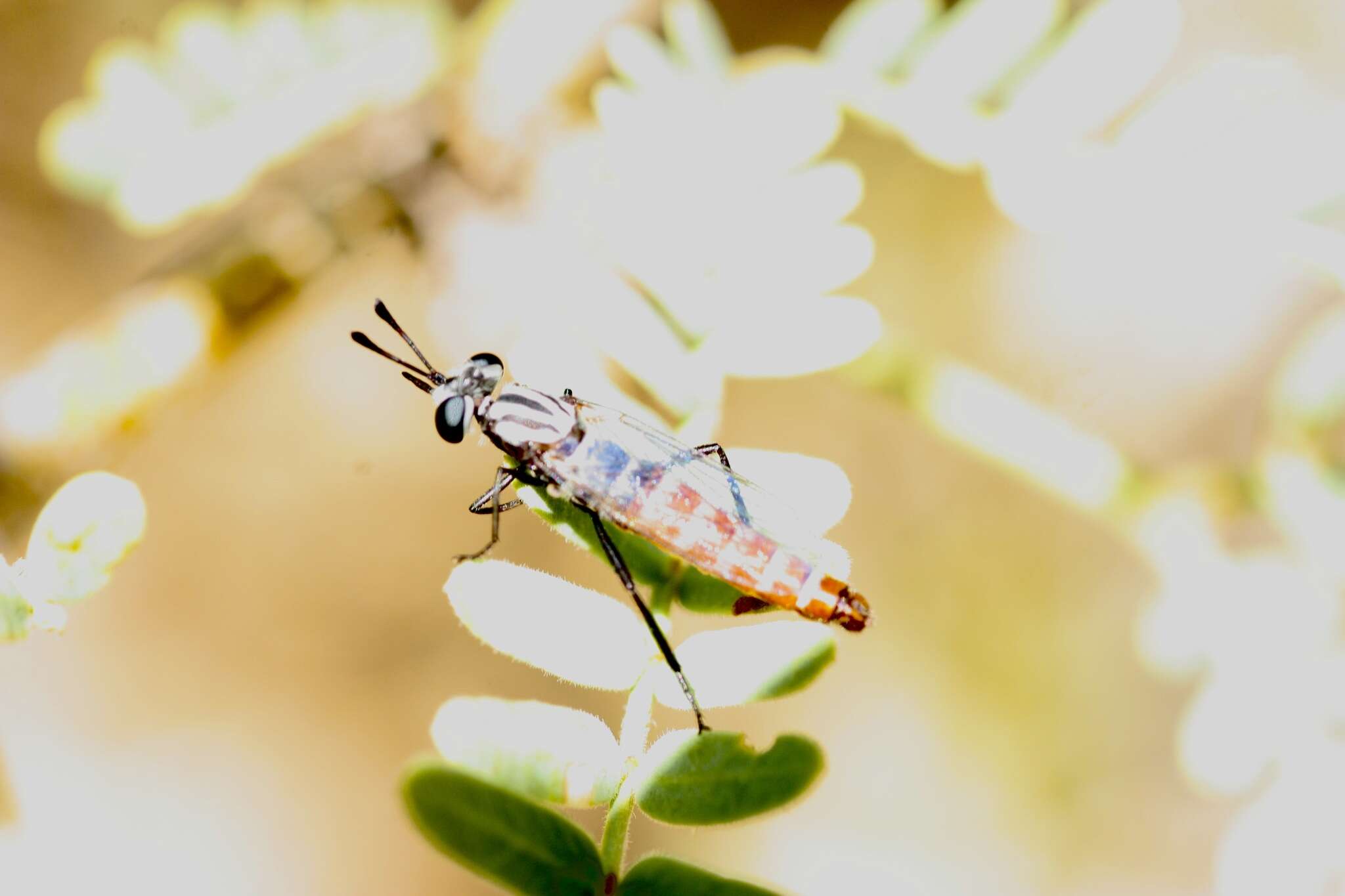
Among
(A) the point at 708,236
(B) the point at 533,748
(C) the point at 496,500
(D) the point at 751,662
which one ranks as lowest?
(B) the point at 533,748

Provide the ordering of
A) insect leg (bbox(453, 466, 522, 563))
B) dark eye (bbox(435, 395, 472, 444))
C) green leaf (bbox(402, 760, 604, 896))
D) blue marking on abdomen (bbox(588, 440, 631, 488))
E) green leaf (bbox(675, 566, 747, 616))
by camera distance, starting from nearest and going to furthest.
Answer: green leaf (bbox(402, 760, 604, 896)), green leaf (bbox(675, 566, 747, 616)), blue marking on abdomen (bbox(588, 440, 631, 488)), insect leg (bbox(453, 466, 522, 563)), dark eye (bbox(435, 395, 472, 444))

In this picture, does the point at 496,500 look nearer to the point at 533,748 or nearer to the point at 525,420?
the point at 525,420

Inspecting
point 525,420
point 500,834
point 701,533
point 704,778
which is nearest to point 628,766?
point 704,778

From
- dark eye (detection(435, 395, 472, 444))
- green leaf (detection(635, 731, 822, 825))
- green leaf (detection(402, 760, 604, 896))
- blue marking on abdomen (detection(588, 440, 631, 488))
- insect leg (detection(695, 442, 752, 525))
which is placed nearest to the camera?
green leaf (detection(402, 760, 604, 896))

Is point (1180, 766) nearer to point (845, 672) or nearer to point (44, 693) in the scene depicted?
point (845, 672)

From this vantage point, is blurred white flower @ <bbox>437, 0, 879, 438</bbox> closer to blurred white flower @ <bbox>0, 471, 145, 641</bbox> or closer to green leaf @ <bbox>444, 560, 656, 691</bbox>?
green leaf @ <bbox>444, 560, 656, 691</bbox>

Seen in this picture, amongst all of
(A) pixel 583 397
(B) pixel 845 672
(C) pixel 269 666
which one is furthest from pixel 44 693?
(A) pixel 583 397

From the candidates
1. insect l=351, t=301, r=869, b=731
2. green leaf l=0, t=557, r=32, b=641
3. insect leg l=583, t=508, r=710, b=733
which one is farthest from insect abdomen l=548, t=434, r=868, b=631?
green leaf l=0, t=557, r=32, b=641
